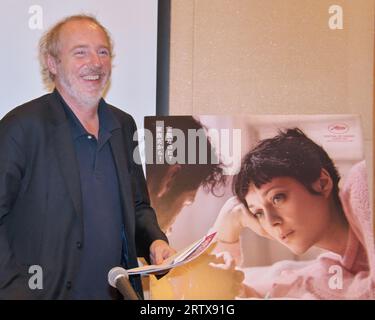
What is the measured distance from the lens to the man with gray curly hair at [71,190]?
240 cm

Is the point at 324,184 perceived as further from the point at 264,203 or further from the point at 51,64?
the point at 51,64

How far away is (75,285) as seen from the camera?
2.45 metres

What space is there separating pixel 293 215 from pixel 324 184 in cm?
20

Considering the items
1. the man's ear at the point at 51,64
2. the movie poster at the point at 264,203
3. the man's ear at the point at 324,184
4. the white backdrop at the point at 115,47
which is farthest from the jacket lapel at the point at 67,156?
the man's ear at the point at 324,184

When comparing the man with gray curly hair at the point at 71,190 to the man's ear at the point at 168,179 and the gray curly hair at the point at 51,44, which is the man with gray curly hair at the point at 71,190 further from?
the man's ear at the point at 168,179

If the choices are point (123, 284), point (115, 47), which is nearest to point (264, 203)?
point (115, 47)

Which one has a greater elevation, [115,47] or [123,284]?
[115,47]

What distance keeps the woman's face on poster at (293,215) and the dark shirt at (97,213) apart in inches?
24.1

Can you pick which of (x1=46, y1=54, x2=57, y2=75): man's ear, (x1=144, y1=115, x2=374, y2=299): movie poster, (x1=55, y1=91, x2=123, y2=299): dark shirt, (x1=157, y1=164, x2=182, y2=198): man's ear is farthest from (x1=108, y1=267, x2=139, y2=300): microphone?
(x1=46, y1=54, x2=57, y2=75): man's ear

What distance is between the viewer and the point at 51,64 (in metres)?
2.73

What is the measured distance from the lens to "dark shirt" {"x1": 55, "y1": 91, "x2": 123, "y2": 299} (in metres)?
2.48

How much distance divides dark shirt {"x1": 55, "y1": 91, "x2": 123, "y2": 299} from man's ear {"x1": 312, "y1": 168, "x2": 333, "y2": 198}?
0.86m

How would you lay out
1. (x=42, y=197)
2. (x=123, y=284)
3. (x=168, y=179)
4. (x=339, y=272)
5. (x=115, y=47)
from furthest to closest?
(x=115, y=47) < (x=168, y=179) < (x=339, y=272) < (x=42, y=197) < (x=123, y=284)
